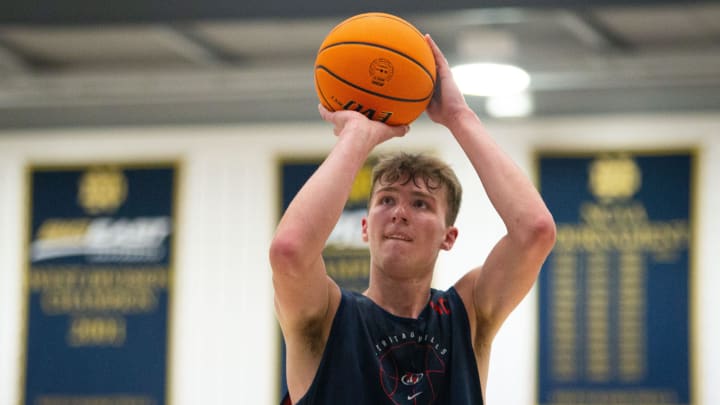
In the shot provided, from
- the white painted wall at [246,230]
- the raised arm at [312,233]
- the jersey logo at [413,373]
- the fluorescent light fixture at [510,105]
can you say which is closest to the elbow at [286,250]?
the raised arm at [312,233]

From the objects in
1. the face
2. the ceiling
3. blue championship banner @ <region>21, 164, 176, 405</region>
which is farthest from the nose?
blue championship banner @ <region>21, 164, 176, 405</region>

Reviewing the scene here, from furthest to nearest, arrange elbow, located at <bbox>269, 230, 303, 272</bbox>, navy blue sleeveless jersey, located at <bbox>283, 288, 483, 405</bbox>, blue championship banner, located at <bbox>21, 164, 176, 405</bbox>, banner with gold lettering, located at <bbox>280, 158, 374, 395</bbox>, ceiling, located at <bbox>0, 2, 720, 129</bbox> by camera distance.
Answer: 1. blue championship banner, located at <bbox>21, 164, 176, 405</bbox>
2. banner with gold lettering, located at <bbox>280, 158, 374, 395</bbox>
3. ceiling, located at <bbox>0, 2, 720, 129</bbox>
4. navy blue sleeveless jersey, located at <bbox>283, 288, 483, 405</bbox>
5. elbow, located at <bbox>269, 230, 303, 272</bbox>

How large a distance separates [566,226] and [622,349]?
0.87m

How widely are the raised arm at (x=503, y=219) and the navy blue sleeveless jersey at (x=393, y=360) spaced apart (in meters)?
0.08

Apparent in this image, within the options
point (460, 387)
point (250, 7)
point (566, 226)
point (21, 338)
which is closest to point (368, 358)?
point (460, 387)

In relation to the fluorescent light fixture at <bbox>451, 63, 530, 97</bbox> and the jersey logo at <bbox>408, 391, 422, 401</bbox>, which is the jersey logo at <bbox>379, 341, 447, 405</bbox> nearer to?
the jersey logo at <bbox>408, 391, 422, 401</bbox>

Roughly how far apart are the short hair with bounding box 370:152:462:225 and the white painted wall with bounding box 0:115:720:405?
4.21 meters

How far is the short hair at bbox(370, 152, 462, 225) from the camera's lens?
247 centimetres

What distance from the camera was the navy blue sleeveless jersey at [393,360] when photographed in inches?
89.5

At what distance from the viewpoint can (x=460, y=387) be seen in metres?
2.33

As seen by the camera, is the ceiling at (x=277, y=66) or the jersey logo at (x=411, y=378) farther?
the ceiling at (x=277, y=66)

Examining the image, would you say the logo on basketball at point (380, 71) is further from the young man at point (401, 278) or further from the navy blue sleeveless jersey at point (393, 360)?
the navy blue sleeveless jersey at point (393, 360)

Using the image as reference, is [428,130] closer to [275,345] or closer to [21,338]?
[275,345]

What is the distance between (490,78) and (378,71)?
339 centimetres
